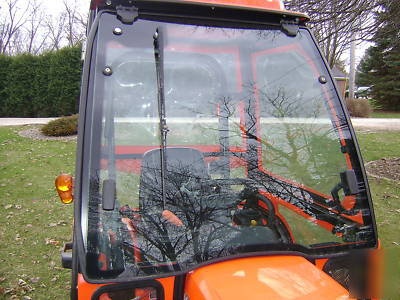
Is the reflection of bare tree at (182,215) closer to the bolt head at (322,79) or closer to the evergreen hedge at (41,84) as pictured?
the bolt head at (322,79)

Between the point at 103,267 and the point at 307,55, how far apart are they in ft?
4.55

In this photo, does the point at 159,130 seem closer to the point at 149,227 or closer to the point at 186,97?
the point at 186,97

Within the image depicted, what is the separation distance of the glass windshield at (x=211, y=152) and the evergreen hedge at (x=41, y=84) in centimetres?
1432

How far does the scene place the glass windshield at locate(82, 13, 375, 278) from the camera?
1.47m

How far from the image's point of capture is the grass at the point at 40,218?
3.38m

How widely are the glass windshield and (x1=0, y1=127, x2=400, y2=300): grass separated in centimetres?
47

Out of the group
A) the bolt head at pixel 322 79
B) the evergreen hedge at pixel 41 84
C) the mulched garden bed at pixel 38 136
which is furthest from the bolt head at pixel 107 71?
the evergreen hedge at pixel 41 84

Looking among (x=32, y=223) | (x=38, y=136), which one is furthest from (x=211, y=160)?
(x=38, y=136)

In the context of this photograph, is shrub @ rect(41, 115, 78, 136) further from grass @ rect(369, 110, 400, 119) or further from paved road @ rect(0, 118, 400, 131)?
grass @ rect(369, 110, 400, 119)

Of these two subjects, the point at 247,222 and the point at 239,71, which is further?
the point at 239,71

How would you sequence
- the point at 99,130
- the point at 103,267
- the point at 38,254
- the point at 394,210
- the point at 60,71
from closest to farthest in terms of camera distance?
the point at 103,267 < the point at 99,130 < the point at 38,254 < the point at 394,210 < the point at 60,71

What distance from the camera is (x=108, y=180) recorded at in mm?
1467

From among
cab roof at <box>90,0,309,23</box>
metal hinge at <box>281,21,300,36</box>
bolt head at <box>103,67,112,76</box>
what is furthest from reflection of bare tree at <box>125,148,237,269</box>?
metal hinge at <box>281,21,300,36</box>

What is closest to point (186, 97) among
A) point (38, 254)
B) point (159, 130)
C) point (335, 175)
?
point (159, 130)
